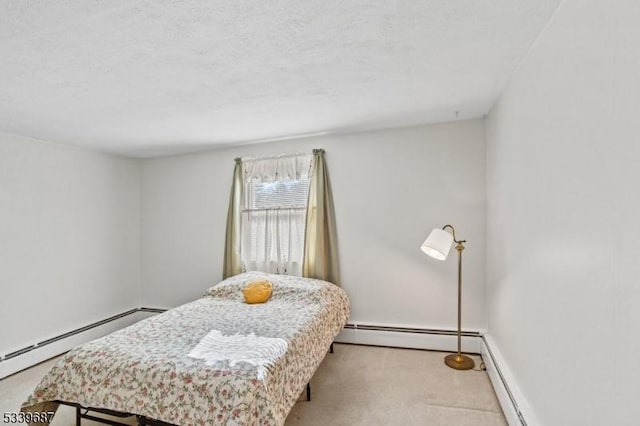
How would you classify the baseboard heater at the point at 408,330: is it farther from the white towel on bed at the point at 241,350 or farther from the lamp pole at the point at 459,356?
the white towel on bed at the point at 241,350

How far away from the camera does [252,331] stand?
228 centimetres

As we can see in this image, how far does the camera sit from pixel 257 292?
119 inches

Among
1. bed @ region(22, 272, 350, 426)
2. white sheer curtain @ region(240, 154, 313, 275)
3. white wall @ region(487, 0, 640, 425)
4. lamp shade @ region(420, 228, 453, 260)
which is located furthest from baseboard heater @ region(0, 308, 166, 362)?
white wall @ region(487, 0, 640, 425)

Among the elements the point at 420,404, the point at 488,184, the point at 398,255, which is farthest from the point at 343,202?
the point at 420,404

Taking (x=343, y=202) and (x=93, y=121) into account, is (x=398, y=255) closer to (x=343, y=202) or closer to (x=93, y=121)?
(x=343, y=202)

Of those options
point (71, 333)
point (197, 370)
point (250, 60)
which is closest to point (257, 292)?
point (197, 370)

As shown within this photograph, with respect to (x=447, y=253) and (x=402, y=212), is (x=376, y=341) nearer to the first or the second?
(x=447, y=253)

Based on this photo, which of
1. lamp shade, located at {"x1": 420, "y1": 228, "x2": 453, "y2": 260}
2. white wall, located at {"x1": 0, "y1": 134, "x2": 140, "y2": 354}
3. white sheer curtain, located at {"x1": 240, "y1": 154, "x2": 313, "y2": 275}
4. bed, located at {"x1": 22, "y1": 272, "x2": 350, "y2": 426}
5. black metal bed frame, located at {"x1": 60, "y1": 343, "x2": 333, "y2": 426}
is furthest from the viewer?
white sheer curtain, located at {"x1": 240, "y1": 154, "x2": 313, "y2": 275}

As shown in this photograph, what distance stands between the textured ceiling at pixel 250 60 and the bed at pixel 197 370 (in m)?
1.72

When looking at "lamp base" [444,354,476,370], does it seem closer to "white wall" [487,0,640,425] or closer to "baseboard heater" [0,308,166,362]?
"white wall" [487,0,640,425]

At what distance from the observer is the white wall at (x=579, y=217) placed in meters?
0.90

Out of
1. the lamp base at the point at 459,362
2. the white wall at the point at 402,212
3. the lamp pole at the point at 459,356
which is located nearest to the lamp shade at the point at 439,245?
the lamp pole at the point at 459,356

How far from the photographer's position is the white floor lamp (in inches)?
→ 107

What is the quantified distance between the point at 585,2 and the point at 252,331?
2501mm
